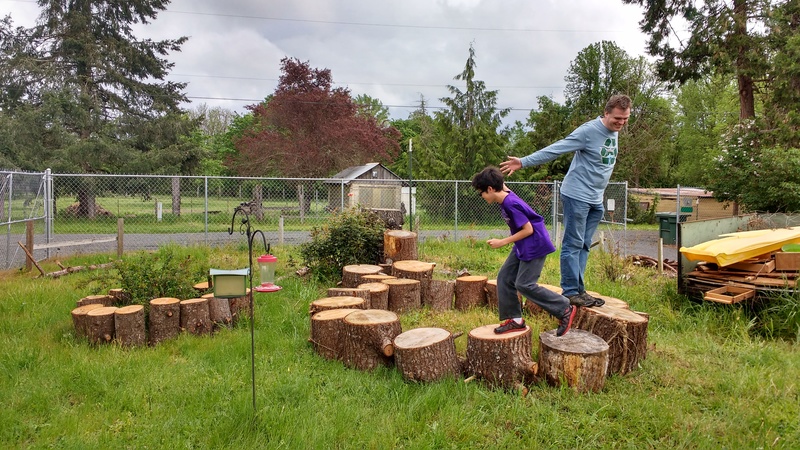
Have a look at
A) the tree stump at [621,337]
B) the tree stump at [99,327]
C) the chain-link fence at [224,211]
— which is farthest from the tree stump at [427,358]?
the chain-link fence at [224,211]

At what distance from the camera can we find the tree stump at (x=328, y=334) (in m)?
A: 4.34

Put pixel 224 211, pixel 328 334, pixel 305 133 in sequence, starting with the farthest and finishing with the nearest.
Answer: pixel 305 133, pixel 224 211, pixel 328 334

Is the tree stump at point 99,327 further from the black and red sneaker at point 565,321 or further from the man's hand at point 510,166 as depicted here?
the black and red sneaker at point 565,321

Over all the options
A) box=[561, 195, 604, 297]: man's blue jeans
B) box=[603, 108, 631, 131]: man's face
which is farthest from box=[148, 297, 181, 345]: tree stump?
box=[603, 108, 631, 131]: man's face

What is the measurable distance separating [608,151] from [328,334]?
9.34 ft

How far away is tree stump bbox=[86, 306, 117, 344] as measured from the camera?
4652 mm

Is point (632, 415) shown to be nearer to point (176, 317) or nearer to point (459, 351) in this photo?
point (459, 351)

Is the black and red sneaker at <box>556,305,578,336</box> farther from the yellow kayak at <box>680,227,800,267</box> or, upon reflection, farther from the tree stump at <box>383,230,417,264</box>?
the tree stump at <box>383,230,417,264</box>

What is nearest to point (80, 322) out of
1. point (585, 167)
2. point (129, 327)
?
point (129, 327)

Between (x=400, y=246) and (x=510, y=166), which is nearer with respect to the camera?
(x=510, y=166)

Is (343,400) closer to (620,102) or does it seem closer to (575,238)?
(575,238)

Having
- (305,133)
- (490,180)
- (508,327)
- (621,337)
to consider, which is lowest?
(621,337)

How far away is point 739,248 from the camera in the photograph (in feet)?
18.4

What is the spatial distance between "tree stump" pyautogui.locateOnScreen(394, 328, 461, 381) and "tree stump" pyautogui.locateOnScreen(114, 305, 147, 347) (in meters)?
2.61
